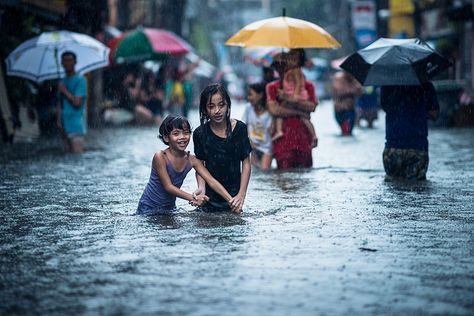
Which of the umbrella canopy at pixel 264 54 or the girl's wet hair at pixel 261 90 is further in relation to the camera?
the umbrella canopy at pixel 264 54

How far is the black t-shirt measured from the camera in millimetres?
8672

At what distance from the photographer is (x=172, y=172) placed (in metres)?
8.50

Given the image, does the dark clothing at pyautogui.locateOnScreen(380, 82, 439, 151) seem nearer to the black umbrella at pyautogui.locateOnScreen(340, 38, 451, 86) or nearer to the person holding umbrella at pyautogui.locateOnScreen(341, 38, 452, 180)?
the person holding umbrella at pyautogui.locateOnScreen(341, 38, 452, 180)

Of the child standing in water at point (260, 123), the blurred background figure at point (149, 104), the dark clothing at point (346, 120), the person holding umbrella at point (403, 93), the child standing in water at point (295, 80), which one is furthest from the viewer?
the blurred background figure at point (149, 104)

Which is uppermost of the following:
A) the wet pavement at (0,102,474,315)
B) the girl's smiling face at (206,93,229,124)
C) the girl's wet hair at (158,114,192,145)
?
the girl's smiling face at (206,93,229,124)

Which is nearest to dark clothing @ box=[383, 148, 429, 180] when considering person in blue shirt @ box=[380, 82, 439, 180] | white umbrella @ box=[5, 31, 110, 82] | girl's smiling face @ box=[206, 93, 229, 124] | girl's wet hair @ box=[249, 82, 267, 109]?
person in blue shirt @ box=[380, 82, 439, 180]

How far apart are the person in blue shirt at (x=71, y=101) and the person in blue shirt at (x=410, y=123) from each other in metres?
6.14

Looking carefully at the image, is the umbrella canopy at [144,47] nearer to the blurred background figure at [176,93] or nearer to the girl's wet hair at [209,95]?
the blurred background figure at [176,93]

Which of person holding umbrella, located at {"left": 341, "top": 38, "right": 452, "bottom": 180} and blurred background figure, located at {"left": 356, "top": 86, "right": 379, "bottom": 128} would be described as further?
blurred background figure, located at {"left": 356, "top": 86, "right": 379, "bottom": 128}

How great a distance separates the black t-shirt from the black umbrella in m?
2.96

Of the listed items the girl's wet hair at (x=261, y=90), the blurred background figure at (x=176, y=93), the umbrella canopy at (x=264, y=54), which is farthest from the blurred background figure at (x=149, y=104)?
the girl's wet hair at (x=261, y=90)

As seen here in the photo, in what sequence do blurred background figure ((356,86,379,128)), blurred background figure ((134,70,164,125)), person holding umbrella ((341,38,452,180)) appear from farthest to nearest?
blurred background figure ((134,70,164,125)) < blurred background figure ((356,86,379,128)) < person holding umbrella ((341,38,452,180))

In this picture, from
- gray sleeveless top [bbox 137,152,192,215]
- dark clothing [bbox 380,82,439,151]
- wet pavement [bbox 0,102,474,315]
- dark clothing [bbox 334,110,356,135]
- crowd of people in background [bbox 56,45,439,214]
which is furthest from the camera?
dark clothing [bbox 334,110,356,135]

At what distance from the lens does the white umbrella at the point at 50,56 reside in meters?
16.4
